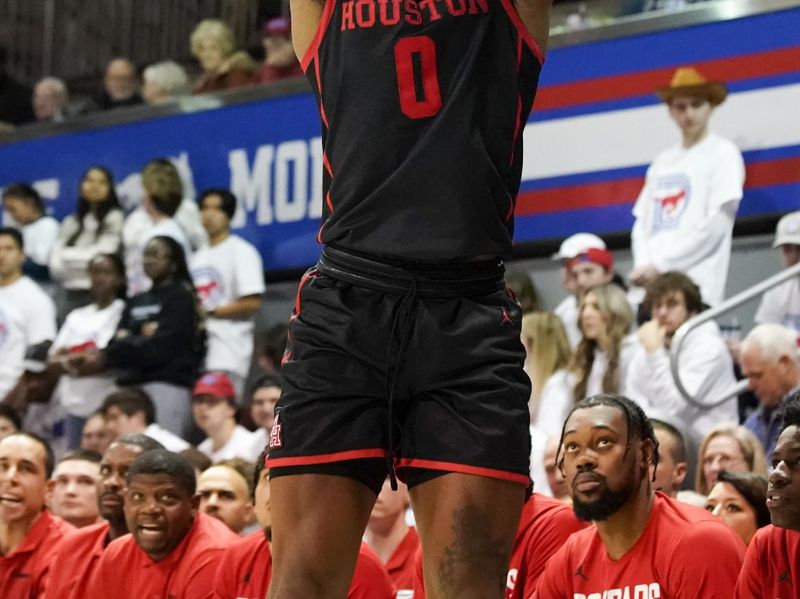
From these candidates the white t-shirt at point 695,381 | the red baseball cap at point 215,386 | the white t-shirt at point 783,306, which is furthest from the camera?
the red baseball cap at point 215,386

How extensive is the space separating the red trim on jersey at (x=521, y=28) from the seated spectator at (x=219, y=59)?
7.63 metres

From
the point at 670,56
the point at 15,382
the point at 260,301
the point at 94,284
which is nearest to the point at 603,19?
the point at 670,56

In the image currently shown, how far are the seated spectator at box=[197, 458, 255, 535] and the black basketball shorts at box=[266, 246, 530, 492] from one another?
3.78 m

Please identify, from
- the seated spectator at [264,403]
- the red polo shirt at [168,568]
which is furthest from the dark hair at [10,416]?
the red polo shirt at [168,568]

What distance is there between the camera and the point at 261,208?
32.7 feet

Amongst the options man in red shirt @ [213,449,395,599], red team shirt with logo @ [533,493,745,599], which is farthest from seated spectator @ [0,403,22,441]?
red team shirt with logo @ [533,493,745,599]

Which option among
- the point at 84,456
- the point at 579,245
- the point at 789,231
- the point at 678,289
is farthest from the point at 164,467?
the point at 789,231

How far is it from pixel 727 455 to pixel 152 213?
515cm

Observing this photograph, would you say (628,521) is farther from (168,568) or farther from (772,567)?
(168,568)

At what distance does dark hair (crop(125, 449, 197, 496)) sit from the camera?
529 cm

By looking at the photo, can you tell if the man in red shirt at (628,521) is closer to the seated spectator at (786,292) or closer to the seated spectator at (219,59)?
the seated spectator at (786,292)

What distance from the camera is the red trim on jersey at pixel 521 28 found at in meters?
2.61

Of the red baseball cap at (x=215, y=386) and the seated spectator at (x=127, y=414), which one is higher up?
the red baseball cap at (x=215, y=386)

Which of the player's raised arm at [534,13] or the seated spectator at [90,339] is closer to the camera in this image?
the player's raised arm at [534,13]
